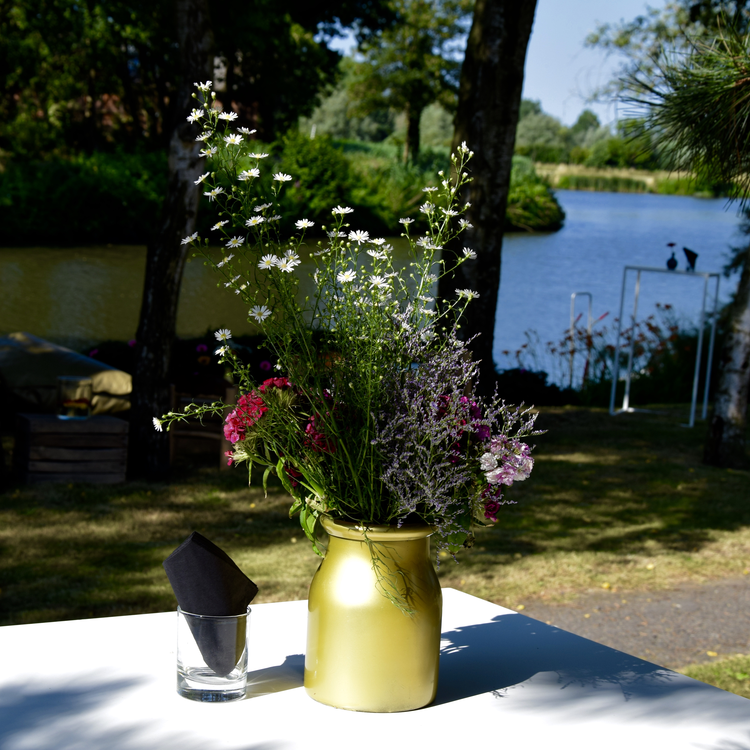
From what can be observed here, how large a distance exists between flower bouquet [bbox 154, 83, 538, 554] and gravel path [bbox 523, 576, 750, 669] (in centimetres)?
253

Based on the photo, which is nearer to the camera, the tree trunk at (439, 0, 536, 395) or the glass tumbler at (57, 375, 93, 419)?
the glass tumbler at (57, 375, 93, 419)

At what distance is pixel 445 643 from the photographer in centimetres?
158

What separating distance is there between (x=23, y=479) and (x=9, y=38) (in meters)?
16.7

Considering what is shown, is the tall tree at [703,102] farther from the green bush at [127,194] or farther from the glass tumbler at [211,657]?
the green bush at [127,194]

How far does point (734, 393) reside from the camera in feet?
21.0

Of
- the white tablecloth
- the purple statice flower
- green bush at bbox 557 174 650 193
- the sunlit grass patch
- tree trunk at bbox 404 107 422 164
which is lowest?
the sunlit grass patch

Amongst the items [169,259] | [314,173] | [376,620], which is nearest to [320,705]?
[376,620]

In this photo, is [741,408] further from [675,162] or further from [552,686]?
[552,686]

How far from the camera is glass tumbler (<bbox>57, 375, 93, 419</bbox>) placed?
201 inches

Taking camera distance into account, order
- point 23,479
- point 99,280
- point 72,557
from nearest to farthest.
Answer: point 72,557 → point 23,479 → point 99,280

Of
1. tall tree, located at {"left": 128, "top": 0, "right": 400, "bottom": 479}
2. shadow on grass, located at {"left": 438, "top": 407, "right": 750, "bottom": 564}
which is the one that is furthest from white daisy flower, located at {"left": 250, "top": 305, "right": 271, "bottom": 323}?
tall tree, located at {"left": 128, "top": 0, "right": 400, "bottom": 479}

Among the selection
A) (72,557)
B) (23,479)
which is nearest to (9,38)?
(23,479)

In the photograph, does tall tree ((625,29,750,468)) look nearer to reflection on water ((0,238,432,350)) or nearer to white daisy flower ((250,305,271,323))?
reflection on water ((0,238,432,350))

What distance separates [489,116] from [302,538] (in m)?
2.97
